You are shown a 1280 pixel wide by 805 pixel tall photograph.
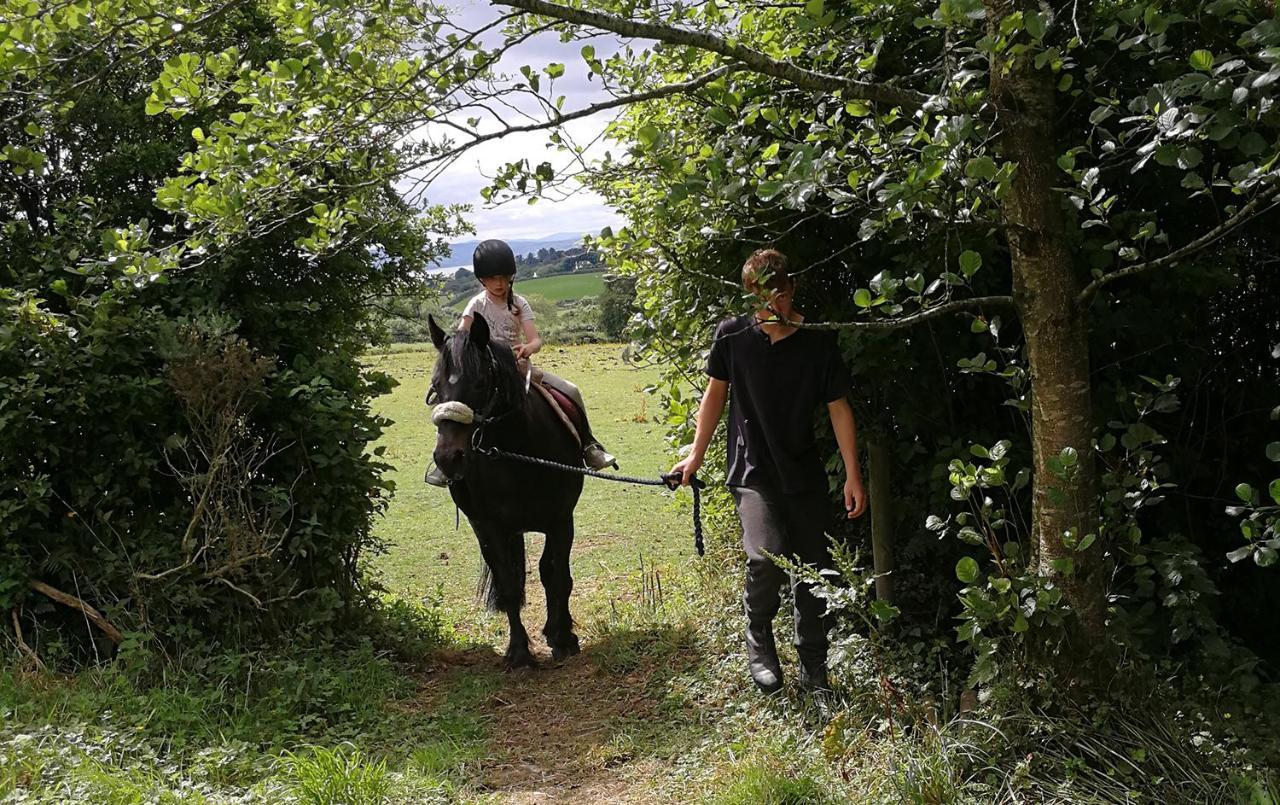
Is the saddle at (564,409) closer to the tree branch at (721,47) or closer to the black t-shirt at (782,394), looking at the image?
the black t-shirt at (782,394)

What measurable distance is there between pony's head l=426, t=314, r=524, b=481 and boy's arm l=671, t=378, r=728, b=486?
1.56m

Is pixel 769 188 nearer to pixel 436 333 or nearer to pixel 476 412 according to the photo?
pixel 476 412

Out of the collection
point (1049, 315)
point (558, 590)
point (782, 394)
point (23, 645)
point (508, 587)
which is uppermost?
point (1049, 315)

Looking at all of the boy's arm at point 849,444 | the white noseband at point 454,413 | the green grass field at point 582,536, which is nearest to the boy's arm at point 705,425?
the boy's arm at point 849,444

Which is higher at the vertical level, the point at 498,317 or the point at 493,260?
the point at 493,260

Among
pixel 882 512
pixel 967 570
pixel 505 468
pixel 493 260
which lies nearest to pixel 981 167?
pixel 967 570

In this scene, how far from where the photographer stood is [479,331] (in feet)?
20.3

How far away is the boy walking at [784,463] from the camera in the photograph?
4.79 m

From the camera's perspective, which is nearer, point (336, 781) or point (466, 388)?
point (336, 781)

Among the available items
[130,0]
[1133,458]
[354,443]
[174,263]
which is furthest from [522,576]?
[130,0]

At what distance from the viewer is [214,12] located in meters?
3.37

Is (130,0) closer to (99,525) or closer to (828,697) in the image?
(99,525)

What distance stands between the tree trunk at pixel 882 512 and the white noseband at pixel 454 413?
94.8 inches

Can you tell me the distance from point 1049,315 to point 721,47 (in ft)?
5.06
